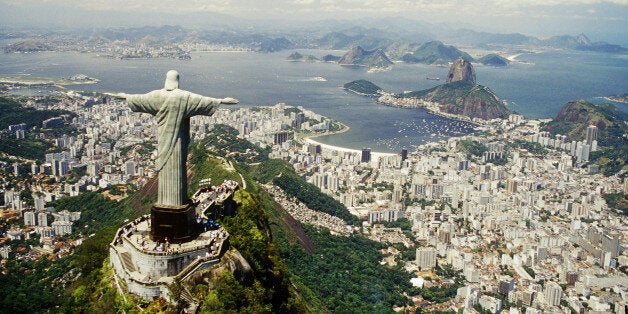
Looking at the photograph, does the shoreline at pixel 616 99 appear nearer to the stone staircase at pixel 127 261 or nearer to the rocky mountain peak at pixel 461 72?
the rocky mountain peak at pixel 461 72

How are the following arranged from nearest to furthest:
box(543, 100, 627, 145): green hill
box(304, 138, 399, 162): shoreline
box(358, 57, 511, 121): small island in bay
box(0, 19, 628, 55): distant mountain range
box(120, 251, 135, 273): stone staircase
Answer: box(120, 251, 135, 273): stone staircase, box(304, 138, 399, 162): shoreline, box(543, 100, 627, 145): green hill, box(358, 57, 511, 121): small island in bay, box(0, 19, 628, 55): distant mountain range

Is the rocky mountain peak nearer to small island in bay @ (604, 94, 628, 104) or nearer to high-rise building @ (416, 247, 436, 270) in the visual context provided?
small island in bay @ (604, 94, 628, 104)

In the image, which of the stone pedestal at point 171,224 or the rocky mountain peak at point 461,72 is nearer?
the stone pedestal at point 171,224

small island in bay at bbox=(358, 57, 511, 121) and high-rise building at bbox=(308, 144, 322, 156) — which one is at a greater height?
small island in bay at bbox=(358, 57, 511, 121)

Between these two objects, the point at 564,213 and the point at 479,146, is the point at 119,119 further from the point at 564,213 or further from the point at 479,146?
the point at 564,213

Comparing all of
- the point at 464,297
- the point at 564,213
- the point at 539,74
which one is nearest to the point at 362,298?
the point at 464,297

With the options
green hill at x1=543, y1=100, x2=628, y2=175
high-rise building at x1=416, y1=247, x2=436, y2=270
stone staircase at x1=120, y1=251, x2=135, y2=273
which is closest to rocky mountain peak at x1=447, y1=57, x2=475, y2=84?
green hill at x1=543, y1=100, x2=628, y2=175

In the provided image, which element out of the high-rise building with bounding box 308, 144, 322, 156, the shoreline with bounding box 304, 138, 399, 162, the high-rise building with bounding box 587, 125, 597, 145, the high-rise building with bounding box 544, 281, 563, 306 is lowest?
the high-rise building with bounding box 544, 281, 563, 306

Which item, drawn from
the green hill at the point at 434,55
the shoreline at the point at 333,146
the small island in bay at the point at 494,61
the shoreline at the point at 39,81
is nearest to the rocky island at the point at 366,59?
the green hill at the point at 434,55

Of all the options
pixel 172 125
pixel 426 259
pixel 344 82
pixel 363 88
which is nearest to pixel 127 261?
Answer: pixel 172 125
